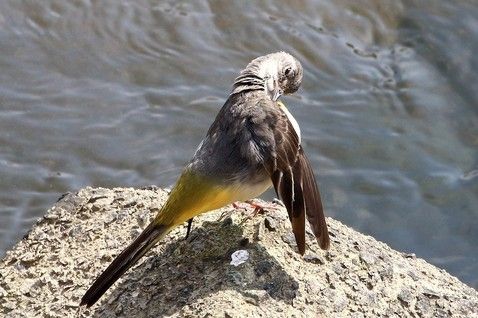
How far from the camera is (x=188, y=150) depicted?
8.30m

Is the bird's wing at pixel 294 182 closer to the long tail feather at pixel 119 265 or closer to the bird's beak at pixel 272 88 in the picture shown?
the bird's beak at pixel 272 88

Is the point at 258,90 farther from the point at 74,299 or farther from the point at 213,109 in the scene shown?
the point at 213,109

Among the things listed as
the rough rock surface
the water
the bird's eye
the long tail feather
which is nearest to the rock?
the rough rock surface

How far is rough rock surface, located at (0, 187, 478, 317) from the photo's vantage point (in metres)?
4.20

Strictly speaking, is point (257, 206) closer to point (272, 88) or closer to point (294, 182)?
point (294, 182)

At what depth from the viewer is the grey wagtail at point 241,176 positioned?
432 centimetres

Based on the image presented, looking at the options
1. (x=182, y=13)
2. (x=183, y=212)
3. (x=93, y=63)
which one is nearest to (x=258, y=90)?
(x=183, y=212)

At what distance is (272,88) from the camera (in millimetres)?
5328

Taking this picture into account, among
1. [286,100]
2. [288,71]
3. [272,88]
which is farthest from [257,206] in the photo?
[286,100]

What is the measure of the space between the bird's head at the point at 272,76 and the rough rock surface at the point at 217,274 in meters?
0.72

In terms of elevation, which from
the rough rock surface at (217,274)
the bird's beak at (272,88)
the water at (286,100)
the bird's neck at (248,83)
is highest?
the bird's neck at (248,83)

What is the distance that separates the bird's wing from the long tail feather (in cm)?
63

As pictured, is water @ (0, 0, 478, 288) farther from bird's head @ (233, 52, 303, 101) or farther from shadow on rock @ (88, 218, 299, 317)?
shadow on rock @ (88, 218, 299, 317)

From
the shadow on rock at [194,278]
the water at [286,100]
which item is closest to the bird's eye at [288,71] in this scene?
the shadow on rock at [194,278]
